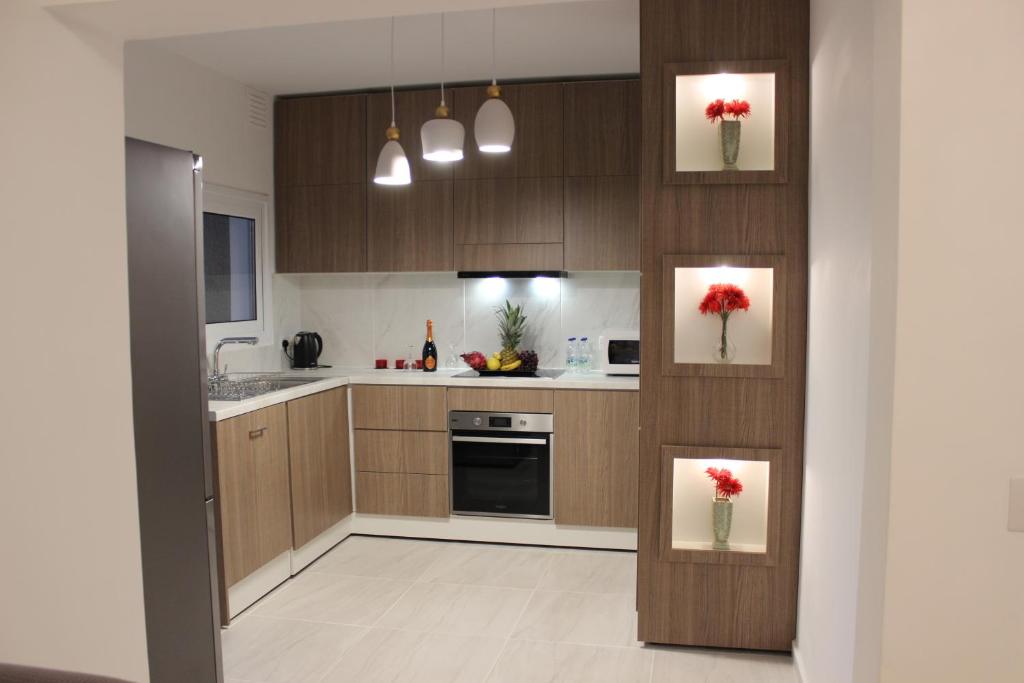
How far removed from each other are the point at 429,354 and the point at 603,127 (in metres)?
1.69

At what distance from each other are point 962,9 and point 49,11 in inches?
76.8

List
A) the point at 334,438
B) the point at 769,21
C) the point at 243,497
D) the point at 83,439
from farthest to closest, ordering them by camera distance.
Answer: the point at 334,438 → the point at 243,497 → the point at 769,21 → the point at 83,439

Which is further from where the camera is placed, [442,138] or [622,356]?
[622,356]

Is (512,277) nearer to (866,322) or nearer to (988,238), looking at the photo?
(866,322)

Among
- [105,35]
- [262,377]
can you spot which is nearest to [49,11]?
[105,35]

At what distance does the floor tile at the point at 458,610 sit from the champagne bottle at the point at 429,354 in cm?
141

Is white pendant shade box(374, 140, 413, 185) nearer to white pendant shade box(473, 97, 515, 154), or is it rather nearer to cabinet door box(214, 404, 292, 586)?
white pendant shade box(473, 97, 515, 154)

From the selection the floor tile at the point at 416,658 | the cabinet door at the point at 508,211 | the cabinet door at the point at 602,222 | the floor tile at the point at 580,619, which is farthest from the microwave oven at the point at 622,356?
the floor tile at the point at 416,658

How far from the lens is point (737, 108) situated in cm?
295

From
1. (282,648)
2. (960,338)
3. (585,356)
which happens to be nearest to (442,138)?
(585,356)

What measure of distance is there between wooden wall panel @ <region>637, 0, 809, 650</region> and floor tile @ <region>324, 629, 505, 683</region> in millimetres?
685

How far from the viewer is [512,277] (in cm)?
466

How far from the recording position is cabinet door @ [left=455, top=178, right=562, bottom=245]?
450 centimetres

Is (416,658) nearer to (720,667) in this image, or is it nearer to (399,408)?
(720,667)
